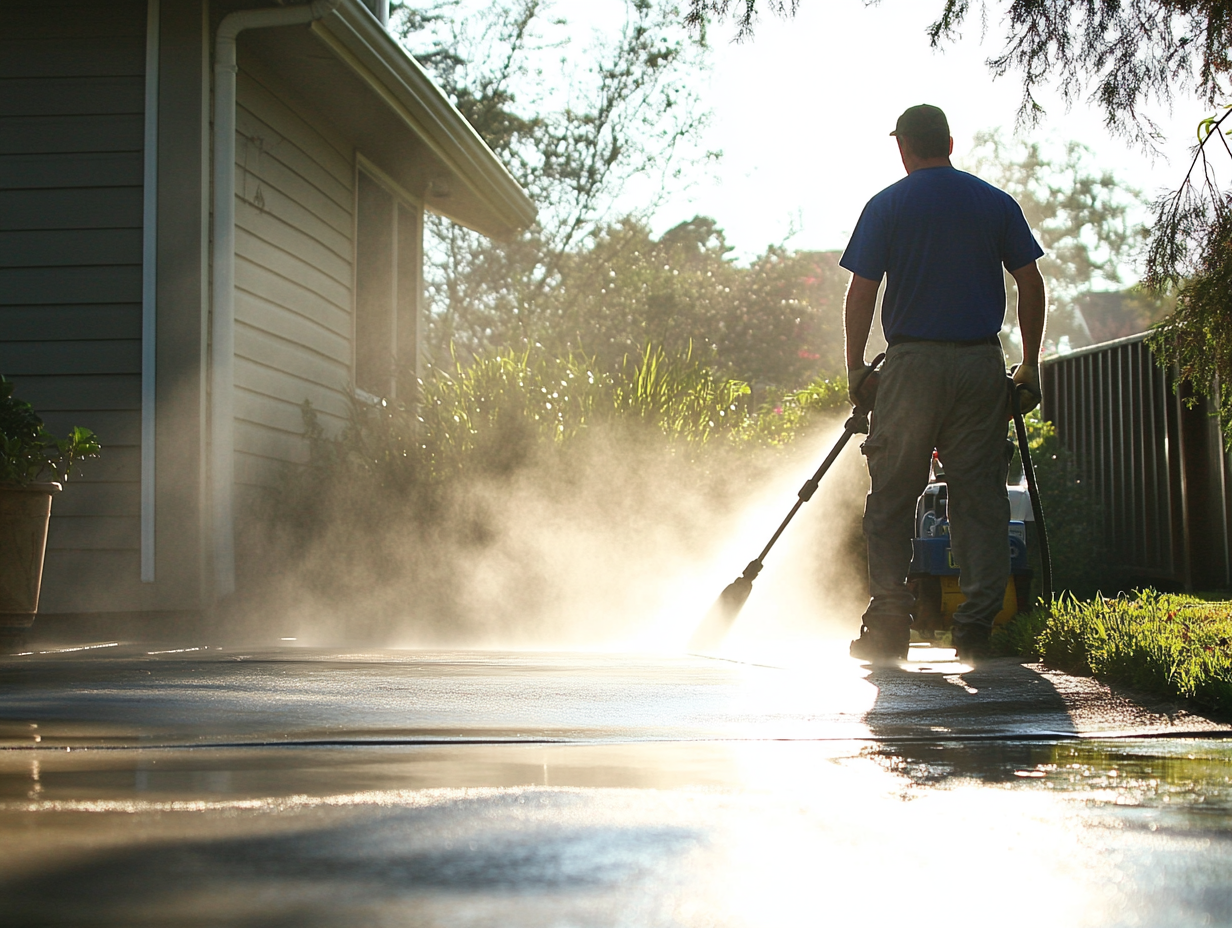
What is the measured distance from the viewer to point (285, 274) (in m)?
8.45

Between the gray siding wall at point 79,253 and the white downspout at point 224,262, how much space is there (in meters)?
0.37

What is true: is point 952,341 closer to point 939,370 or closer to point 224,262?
point 939,370

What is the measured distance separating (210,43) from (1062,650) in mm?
5272

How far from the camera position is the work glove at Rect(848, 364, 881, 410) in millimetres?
4559

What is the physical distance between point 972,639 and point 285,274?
214 inches

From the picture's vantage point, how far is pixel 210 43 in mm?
7035

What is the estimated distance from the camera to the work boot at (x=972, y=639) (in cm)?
432

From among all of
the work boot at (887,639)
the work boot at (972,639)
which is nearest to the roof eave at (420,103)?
the work boot at (887,639)

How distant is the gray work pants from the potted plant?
3158 mm

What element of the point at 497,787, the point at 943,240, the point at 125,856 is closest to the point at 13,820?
the point at 125,856

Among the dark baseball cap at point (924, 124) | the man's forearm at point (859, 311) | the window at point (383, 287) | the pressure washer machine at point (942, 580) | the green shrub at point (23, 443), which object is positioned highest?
the window at point (383, 287)

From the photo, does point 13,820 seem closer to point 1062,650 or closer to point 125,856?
point 125,856

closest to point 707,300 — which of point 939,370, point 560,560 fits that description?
point 560,560

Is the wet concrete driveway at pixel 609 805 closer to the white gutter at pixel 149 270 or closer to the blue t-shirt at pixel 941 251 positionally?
the blue t-shirt at pixel 941 251
